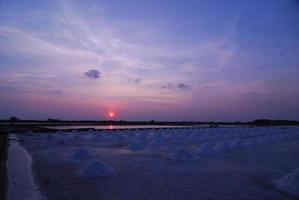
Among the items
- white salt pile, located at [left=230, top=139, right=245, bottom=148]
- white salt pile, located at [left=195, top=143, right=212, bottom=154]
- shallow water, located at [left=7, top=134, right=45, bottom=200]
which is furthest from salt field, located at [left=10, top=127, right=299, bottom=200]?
white salt pile, located at [left=230, top=139, right=245, bottom=148]

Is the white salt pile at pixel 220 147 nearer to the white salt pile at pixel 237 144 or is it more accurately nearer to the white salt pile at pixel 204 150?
the white salt pile at pixel 204 150

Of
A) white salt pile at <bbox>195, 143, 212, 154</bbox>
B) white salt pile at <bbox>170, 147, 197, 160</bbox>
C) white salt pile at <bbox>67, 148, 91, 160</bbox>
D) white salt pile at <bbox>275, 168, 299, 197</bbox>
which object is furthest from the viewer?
white salt pile at <bbox>195, 143, 212, 154</bbox>

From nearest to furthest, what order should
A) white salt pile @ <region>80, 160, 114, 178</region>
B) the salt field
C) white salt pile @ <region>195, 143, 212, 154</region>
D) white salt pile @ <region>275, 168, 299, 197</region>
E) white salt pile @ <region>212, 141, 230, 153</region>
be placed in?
the salt field → white salt pile @ <region>275, 168, 299, 197</region> → white salt pile @ <region>80, 160, 114, 178</region> → white salt pile @ <region>195, 143, 212, 154</region> → white salt pile @ <region>212, 141, 230, 153</region>

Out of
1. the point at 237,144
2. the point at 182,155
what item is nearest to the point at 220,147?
the point at 237,144

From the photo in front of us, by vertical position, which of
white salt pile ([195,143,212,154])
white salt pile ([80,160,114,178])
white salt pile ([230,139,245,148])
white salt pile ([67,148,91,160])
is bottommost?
white salt pile ([80,160,114,178])

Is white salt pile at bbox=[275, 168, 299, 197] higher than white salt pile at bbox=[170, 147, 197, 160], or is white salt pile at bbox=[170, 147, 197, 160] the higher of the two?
white salt pile at bbox=[170, 147, 197, 160]

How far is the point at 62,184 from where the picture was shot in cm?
703

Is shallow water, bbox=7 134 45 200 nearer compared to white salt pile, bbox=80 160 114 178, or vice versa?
shallow water, bbox=7 134 45 200

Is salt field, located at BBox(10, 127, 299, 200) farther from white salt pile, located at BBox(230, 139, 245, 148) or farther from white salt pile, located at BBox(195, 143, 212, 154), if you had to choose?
white salt pile, located at BBox(230, 139, 245, 148)

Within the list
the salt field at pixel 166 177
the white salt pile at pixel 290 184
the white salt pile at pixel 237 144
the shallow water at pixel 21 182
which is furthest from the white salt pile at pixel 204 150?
the shallow water at pixel 21 182

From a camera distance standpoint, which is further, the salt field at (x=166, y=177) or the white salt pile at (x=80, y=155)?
the white salt pile at (x=80, y=155)

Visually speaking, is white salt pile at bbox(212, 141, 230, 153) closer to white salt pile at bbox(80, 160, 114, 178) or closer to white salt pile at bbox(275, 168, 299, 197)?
white salt pile at bbox(275, 168, 299, 197)

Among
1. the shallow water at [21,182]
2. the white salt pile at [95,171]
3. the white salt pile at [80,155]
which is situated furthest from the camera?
the white salt pile at [80,155]

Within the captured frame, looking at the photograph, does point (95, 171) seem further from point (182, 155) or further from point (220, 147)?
point (220, 147)
